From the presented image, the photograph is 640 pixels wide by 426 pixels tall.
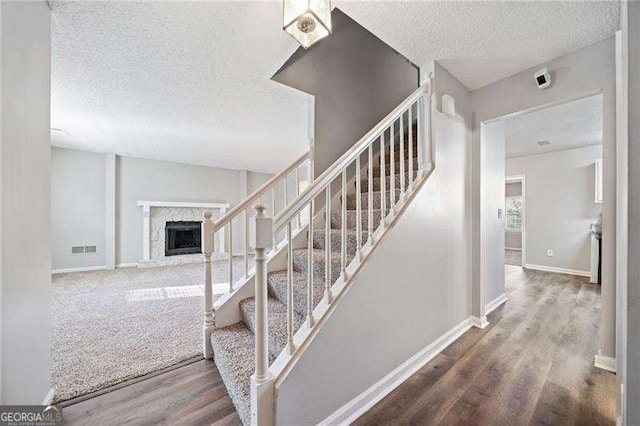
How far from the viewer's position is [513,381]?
164cm

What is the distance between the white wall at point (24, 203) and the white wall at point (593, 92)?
3.26 meters

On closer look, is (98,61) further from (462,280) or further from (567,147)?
(567,147)

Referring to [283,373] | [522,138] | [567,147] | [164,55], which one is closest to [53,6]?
[164,55]

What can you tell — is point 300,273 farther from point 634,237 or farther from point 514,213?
point 514,213

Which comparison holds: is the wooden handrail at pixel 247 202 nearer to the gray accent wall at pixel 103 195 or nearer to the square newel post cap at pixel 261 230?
the square newel post cap at pixel 261 230

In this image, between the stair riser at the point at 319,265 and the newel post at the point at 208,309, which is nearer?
the stair riser at the point at 319,265

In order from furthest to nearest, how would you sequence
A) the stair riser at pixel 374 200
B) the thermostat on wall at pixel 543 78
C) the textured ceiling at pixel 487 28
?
the stair riser at pixel 374 200 < the thermostat on wall at pixel 543 78 < the textured ceiling at pixel 487 28

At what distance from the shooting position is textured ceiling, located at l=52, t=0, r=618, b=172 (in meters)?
1.50

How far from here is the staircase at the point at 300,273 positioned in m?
1.10

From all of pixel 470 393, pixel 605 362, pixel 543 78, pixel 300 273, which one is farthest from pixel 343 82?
pixel 605 362

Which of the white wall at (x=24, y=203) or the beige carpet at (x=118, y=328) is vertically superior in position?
the white wall at (x=24, y=203)

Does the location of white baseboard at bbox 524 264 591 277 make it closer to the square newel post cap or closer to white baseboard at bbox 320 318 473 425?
white baseboard at bbox 320 318 473 425

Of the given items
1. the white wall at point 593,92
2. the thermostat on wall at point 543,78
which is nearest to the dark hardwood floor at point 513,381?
the white wall at point 593,92

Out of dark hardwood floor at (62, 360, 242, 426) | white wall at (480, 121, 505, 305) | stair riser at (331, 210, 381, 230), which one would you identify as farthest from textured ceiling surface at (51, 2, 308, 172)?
Answer: dark hardwood floor at (62, 360, 242, 426)
